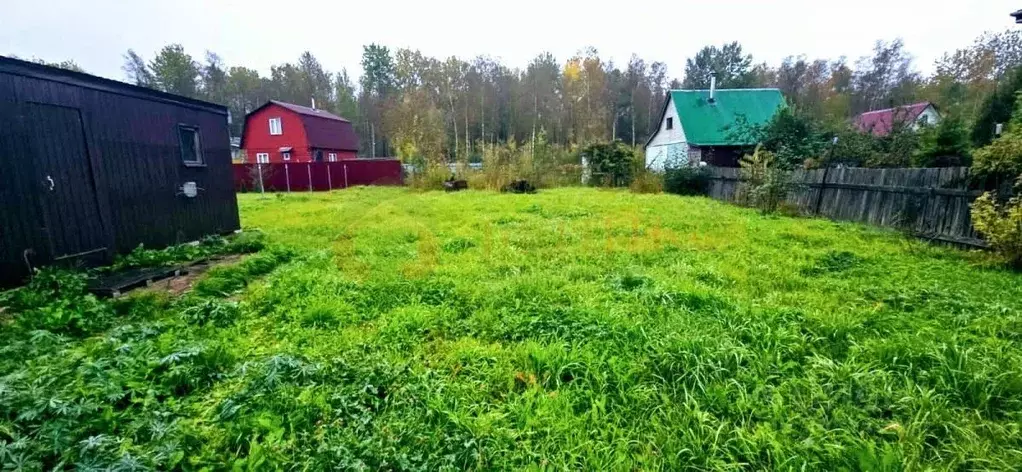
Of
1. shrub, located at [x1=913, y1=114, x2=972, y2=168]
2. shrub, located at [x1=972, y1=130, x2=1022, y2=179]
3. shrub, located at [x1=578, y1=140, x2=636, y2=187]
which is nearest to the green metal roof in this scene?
shrub, located at [x1=578, y1=140, x2=636, y2=187]

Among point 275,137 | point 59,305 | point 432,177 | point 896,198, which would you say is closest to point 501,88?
point 275,137

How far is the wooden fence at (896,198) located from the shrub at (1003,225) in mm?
550

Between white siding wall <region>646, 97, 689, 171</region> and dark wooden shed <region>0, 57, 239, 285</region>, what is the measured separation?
55.3ft

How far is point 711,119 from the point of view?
1961 cm

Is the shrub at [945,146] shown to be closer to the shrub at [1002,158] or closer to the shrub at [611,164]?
the shrub at [1002,158]

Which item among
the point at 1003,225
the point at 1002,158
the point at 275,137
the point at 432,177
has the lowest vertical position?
the point at 1003,225

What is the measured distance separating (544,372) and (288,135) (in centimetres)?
2835

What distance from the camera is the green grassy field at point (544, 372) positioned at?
1.83 metres

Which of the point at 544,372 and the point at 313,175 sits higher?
the point at 313,175

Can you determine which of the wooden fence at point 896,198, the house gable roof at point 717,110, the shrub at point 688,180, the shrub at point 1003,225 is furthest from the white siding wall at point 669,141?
the shrub at point 1003,225

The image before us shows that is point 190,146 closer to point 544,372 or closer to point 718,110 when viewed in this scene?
point 544,372

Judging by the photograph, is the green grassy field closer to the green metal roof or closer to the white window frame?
the white window frame

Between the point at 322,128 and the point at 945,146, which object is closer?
the point at 945,146

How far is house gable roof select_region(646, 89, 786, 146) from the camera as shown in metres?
19.0
